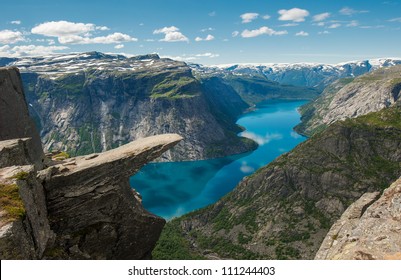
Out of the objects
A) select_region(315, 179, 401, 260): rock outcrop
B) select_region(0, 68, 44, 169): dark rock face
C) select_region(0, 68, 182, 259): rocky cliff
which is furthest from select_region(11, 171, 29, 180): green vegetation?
select_region(315, 179, 401, 260): rock outcrop

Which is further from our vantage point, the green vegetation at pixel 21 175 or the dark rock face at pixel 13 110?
the dark rock face at pixel 13 110

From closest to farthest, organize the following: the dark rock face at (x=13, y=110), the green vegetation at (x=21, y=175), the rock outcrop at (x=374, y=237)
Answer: the rock outcrop at (x=374, y=237) < the green vegetation at (x=21, y=175) < the dark rock face at (x=13, y=110)

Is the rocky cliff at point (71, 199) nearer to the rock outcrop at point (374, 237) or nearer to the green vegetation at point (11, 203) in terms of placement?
the green vegetation at point (11, 203)

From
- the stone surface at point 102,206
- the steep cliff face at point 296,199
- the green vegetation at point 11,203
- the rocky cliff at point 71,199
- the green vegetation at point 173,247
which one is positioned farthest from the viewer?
the steep cliff face at point 296,199

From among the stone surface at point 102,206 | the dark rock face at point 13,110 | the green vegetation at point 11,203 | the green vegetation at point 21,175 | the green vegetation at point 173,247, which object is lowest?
the green vegetation at point 173,247

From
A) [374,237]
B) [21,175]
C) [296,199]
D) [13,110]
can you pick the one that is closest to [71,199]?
[21,175]

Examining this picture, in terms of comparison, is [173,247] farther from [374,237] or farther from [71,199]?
[374,237]

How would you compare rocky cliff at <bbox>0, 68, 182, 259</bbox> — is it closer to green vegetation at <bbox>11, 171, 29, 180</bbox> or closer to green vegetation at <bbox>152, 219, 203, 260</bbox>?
green vegetation at <bbox>11, 171, 29, 180</bbox>

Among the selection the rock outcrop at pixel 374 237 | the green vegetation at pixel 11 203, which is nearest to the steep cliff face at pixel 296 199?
the rock outcrop at pixel 374 237
